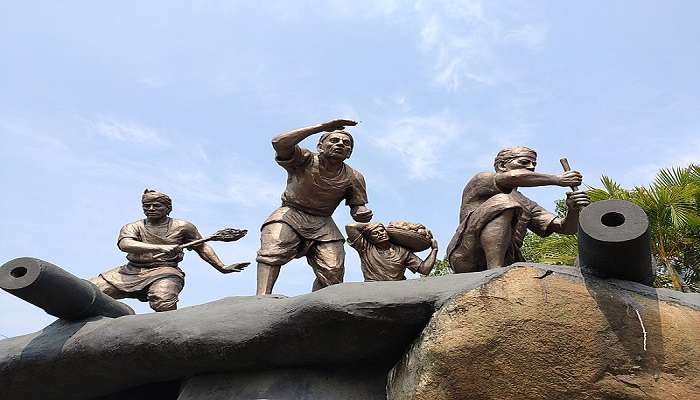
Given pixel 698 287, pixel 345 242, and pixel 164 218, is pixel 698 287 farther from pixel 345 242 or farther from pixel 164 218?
pixel 164 218

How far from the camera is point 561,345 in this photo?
4.01 m

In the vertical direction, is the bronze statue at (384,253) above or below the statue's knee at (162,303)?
above

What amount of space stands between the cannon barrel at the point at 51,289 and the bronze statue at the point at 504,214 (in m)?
2.68

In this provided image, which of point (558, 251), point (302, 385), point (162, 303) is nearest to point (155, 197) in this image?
point (162, 303)

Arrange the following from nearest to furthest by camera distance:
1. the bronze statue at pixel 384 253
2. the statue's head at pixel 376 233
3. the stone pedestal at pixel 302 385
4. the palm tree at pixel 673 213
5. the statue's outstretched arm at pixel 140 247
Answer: the stone pedestal at pixel 302 385
the bronze statue at pixel 384 253
the statue's head at pixel 376 233
the statue's outstretched arm at pixel 140 247
the palm tree at pixel 673 213

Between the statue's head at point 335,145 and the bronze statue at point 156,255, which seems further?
the bronze statue at point 156,255

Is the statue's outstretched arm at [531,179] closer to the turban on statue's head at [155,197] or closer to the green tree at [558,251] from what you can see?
the turban on statue's head at [155,197]

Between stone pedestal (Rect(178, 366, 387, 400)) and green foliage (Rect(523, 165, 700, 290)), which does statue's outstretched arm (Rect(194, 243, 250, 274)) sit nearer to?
stone pedestal (Rect(178, 366, 387, 400))

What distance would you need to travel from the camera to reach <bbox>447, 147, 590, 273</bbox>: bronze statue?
5.70 m

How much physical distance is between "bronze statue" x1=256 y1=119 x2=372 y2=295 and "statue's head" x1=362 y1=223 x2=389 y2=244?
0.59 ft

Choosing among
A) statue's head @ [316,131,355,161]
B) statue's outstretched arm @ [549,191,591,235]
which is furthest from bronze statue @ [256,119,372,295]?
statue's outstretched arm @ [549,191,591,235]

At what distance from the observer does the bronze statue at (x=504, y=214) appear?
5.70 metres

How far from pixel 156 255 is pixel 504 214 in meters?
3.33

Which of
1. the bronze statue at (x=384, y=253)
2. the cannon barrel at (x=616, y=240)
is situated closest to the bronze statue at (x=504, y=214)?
the bronze statue at (x=384, y=253)
